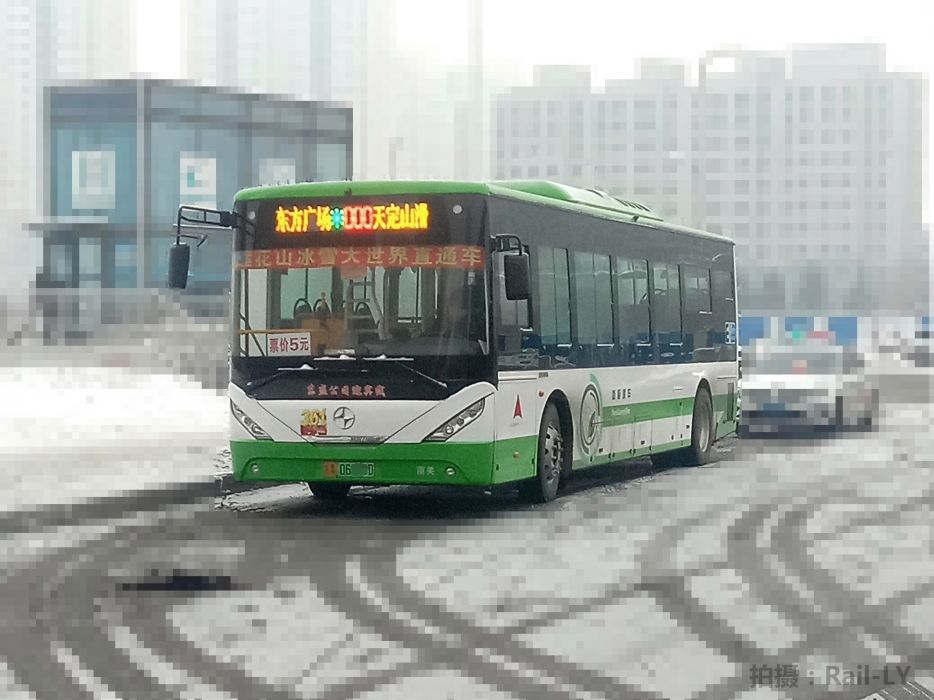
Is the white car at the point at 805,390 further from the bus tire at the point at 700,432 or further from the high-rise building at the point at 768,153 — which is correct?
the high-rise building at the point at 768,153

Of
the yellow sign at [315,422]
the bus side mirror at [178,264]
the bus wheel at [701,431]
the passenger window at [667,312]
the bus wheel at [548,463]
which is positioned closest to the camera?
the yellow sign at [315,422]

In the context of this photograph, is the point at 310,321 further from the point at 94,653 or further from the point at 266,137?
the point at 266,137

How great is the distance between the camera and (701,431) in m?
23.8

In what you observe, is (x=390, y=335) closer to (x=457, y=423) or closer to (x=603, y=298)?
(x=457, y=423)

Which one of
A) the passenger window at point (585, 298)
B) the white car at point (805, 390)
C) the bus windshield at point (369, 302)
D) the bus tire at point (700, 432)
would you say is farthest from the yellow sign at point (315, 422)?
the white car at point (805, 390)

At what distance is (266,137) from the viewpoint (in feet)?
247

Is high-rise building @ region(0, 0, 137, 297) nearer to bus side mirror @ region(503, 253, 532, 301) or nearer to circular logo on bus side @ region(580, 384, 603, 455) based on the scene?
circular logo on bus side @ region(580, 384, 603, 455)

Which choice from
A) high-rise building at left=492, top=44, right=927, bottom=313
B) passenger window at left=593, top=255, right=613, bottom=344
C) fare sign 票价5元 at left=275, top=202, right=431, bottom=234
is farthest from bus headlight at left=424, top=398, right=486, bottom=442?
high-rise building at left=492, top=44, right=927, bottom=313

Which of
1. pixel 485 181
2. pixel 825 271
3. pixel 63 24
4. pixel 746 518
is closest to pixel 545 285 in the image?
pixel 485 181

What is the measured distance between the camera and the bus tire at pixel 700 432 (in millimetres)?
23484

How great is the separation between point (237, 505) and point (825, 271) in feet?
263

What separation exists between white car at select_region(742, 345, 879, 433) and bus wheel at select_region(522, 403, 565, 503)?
43.5 feet

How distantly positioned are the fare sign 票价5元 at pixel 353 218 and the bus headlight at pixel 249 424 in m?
1.58

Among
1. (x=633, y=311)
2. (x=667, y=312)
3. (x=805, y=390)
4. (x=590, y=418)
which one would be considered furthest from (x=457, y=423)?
(x=805, y=390)
